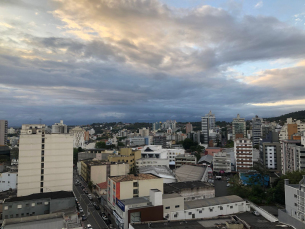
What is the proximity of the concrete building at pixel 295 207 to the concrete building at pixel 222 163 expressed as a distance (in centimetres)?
2680

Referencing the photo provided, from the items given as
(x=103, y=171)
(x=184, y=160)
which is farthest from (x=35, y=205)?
(x=184, y=160)

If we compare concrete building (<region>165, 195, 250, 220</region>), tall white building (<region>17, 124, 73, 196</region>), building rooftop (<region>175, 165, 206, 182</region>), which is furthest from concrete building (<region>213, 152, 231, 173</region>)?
tall white building (<region>17, 124, 73, 196</region>)

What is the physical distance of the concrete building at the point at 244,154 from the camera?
46562 millimetres

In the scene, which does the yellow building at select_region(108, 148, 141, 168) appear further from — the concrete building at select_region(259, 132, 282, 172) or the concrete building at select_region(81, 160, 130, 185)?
the concrete building at select_region(259, 132, 282, 172)

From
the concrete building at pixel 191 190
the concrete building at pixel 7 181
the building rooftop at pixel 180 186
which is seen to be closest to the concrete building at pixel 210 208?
the concrete building at pixel 191 190

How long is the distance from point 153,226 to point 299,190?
513 inches

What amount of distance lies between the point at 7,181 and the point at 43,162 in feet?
47.7

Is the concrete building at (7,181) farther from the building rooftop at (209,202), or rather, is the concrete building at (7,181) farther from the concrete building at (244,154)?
the concrete building at (244,154)

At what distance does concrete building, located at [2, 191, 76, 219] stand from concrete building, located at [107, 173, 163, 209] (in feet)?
13.8

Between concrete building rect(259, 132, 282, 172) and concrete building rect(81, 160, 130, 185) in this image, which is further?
concrete building rect(259, 132, 282, 172)

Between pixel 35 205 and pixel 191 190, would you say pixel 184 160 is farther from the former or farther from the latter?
pixel 35 205

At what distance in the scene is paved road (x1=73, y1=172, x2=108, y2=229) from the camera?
22375 millimetres

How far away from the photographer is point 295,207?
19766 millimetres

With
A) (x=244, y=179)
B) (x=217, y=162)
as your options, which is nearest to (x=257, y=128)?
A: (x=217, y=162)
